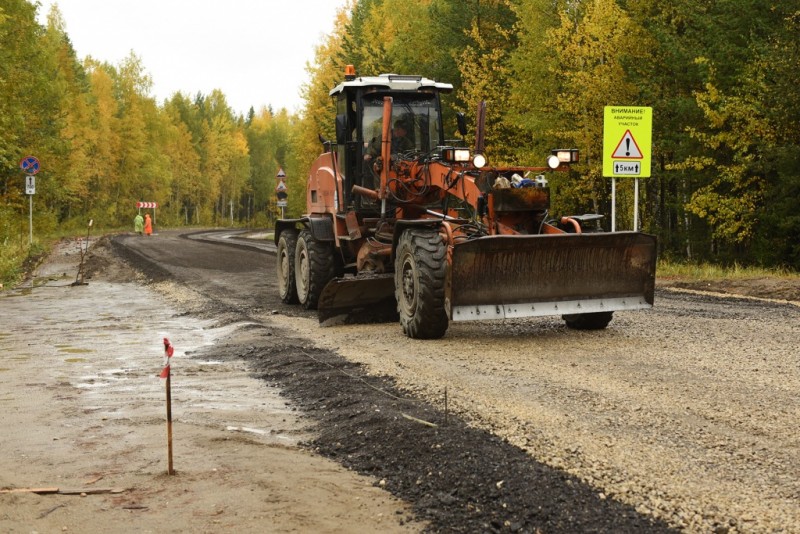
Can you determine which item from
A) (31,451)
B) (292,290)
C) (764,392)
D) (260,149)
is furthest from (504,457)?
(260,149)

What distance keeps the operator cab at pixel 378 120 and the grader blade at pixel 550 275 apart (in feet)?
10.4

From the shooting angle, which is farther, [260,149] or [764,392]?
[260,149]

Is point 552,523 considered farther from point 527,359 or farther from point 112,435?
point 527,359

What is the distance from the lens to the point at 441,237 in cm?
1071

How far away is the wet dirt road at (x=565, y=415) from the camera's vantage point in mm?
4984

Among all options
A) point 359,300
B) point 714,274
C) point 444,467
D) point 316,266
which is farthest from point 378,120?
point 714,274

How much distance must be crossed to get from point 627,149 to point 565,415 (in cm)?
1332

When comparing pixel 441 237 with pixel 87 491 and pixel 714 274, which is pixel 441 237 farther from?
pixel 714 274

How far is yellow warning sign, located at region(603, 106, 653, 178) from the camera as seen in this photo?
19203 millimetres

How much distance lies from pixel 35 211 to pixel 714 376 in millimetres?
43552

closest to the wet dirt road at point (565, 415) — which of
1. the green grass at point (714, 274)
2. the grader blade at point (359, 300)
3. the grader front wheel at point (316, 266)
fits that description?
the grader blade at point (359, 300)

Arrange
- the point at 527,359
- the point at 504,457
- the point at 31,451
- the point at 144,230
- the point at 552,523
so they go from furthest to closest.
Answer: the point at 144,230 < the point at 527,359 < the point at 31,451 < the point at 504,457 < the point at 552,523

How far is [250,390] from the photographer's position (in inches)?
347

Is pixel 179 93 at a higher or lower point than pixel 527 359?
higher
